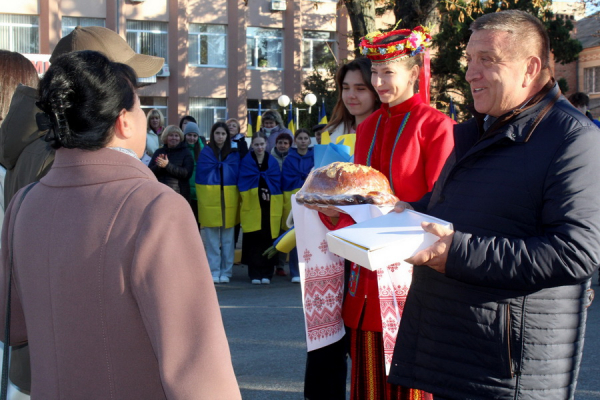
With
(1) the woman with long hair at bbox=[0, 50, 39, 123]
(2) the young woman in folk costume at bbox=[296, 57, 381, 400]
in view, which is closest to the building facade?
(2) the young woman in folk costume at bbox=[296, 57, 381, 400]

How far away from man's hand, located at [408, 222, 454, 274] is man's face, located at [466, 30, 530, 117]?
53 centimetres

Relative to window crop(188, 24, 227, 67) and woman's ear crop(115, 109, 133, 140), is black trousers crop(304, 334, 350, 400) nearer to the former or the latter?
woman's ear crop(115, 109, 133, 140)

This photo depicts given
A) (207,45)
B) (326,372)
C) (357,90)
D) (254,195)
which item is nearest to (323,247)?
(326,372)

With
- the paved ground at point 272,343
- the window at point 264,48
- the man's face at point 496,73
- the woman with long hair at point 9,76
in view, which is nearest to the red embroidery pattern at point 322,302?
the man's face at point 496,73

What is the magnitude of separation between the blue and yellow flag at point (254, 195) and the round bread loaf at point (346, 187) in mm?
6378

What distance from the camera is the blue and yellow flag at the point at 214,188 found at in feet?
30.8

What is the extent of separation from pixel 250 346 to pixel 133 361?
4198 mm

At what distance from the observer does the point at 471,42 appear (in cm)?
240

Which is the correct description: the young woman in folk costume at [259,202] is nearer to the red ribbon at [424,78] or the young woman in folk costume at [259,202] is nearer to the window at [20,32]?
the red ribbon at [424,78]

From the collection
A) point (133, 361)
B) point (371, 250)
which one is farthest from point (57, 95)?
point (371, 250)

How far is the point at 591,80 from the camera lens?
36312 millimetres

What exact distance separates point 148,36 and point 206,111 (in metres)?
4.56

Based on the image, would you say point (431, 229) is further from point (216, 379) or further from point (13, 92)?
point (13, 92)

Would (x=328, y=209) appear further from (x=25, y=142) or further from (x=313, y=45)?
(x=313, y=45)
